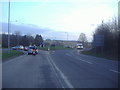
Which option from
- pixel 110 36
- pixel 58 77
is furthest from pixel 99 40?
pixel 58 77

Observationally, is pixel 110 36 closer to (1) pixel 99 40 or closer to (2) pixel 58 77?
(1) pixel 99 40

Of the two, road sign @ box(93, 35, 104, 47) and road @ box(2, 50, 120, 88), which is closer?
road @ box(2, 50, 120, 88)

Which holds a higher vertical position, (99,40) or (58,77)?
(99,40)

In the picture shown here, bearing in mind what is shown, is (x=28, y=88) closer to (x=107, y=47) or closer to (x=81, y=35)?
(x=107, y=47)

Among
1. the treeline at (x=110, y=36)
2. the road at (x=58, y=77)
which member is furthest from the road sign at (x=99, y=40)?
the road at (x=58, y=77)

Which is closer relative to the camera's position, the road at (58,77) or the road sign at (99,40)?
the road at (58,77)

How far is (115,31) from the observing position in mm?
50562

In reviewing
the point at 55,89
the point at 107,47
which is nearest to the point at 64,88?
the point at 55,89

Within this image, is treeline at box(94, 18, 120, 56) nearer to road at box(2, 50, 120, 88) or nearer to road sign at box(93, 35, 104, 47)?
road sign at box(93, 35, 104, 47)

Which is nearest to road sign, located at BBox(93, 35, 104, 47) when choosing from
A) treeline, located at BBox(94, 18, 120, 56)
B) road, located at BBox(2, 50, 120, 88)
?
treeline, located at BBox(94, 18, 120, 56)

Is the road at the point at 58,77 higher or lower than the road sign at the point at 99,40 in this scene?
lower

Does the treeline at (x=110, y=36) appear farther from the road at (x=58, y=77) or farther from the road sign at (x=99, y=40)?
the road at (x=58, y=77)

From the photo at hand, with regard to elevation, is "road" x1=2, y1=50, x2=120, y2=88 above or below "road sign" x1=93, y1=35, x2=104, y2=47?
below

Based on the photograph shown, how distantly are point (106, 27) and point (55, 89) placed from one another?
49702 millimetres
